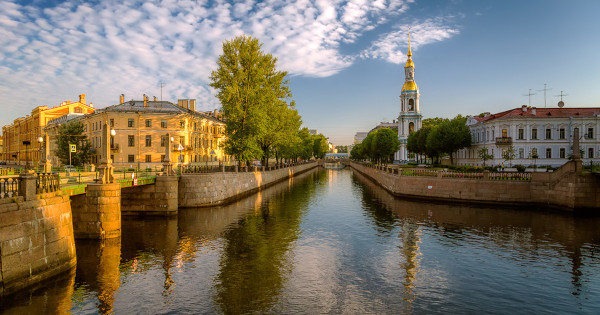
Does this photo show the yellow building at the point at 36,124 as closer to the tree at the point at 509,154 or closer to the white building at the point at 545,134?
the tree at the point at 509,154

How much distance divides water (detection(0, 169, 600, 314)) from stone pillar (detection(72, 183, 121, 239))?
3.88 feet

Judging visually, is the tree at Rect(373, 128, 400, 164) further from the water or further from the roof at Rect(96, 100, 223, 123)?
the water

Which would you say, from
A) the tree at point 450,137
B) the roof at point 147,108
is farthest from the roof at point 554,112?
the roof at point 147,108

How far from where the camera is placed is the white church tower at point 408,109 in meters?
135

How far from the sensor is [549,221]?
29641mm

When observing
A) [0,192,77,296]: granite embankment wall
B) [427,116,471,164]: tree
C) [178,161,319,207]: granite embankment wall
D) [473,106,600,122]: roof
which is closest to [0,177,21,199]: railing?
[0,192,77,296]: granite embankment wall

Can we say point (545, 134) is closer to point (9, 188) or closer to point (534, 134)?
point (534, 134)

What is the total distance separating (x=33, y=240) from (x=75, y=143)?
184ft

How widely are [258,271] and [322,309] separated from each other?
498 cm

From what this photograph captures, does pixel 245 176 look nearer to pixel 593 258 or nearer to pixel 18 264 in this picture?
pixel 18 264

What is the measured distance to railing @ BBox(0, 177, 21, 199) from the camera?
13406 mm

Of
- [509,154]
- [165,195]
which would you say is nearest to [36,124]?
[165,195]

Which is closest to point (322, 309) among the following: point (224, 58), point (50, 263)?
point (50, 263)

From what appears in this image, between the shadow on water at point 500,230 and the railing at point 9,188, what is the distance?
1775 centimetres
